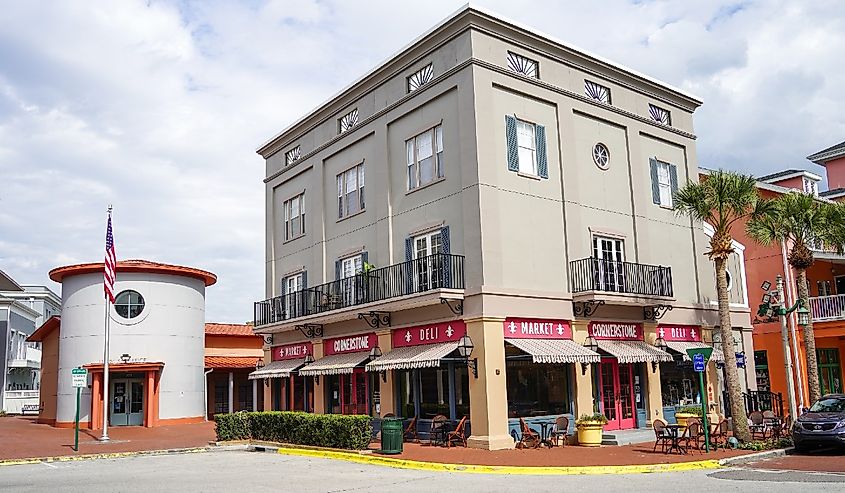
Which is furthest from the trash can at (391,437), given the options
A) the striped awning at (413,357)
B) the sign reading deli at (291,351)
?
the sign reading deli at (291,351)

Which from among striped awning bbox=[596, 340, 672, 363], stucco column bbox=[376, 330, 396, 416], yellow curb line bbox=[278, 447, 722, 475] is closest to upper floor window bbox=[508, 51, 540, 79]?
striped awning bbox=[596, 340, 672, 363]

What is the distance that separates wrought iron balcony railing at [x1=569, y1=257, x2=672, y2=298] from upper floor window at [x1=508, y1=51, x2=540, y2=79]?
19.0 ft

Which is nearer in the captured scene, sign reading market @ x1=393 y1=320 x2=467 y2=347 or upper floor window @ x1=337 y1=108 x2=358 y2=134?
sign reading market @ x1=393 y1=320 x2=467 y2=347

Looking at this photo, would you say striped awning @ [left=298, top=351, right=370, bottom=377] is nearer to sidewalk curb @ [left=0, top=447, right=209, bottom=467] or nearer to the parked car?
sidewalk curb @ [left=0, top=447, right=209, bottom=467]

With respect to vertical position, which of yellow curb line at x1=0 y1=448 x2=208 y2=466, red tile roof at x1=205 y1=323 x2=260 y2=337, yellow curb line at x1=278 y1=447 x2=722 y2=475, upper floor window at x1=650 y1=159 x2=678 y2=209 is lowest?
yellow curb line at x1=278 y1=447 x2=722 y2=475

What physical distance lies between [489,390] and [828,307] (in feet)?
64.2

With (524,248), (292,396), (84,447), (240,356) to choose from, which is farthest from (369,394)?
(240,356)

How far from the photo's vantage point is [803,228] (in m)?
25.2

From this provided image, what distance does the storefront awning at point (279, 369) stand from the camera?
28.6 meters

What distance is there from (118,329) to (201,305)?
15.3 ft

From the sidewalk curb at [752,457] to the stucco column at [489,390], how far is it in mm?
5359

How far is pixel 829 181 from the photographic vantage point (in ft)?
143

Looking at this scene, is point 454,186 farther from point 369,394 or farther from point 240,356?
point 240,356

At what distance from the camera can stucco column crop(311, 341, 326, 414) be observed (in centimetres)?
2808
